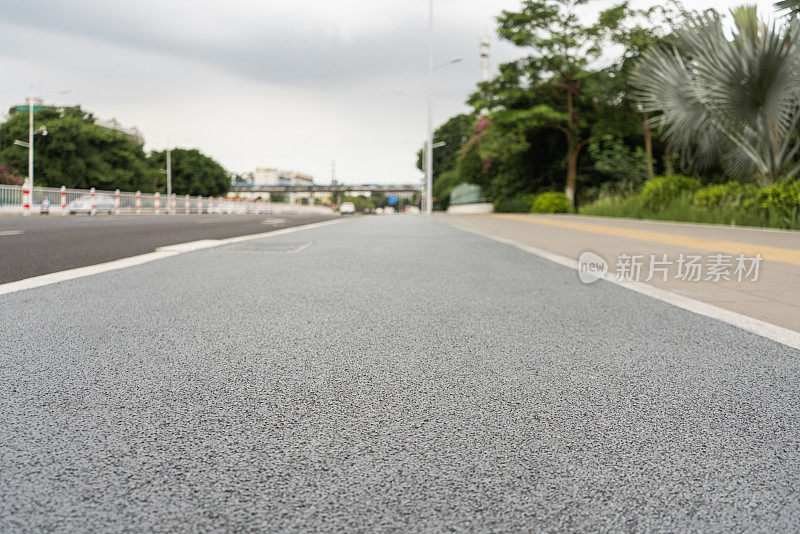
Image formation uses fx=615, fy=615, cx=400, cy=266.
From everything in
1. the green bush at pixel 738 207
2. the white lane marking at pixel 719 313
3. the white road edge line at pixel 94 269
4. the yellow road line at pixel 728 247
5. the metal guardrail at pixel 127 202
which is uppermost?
the metal guardrail at pixel 127 202

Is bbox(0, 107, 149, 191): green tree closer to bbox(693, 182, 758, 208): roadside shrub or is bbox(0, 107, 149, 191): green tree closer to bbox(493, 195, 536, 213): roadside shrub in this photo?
bbox(493, 195, 536, 213): roadside shrub

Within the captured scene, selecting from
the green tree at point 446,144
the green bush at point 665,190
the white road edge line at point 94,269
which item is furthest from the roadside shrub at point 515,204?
the green tree at point 446,144

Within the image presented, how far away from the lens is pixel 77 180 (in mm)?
60344

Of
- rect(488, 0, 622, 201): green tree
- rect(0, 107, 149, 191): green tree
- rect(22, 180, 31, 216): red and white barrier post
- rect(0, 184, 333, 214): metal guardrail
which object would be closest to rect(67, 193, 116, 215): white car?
rect(0, 184, 333, 214): metal guardrail

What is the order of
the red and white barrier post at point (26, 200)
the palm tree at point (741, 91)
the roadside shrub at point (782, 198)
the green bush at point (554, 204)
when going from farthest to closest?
the green bush at point (554, 204)
the red and white barrier post at point (26, 200)
the palm tree at point (741, 91)
the roadside shrub at point (782, 198)

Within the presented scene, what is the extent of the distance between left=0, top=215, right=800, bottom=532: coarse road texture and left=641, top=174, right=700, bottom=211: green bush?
13709 mm

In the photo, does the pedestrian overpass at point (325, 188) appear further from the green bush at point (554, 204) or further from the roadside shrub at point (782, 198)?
the roadside shrub at point (782, 198)

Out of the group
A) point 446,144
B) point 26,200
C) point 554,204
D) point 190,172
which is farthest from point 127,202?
point 446,144

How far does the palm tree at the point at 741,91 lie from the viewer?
1196 cm

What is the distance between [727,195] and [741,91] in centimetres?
224

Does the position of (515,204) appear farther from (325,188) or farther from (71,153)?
(325,188)

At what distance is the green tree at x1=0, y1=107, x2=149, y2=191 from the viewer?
5803cm

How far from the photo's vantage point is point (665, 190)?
16438mm

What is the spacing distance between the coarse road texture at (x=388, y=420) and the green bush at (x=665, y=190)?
540 inches
